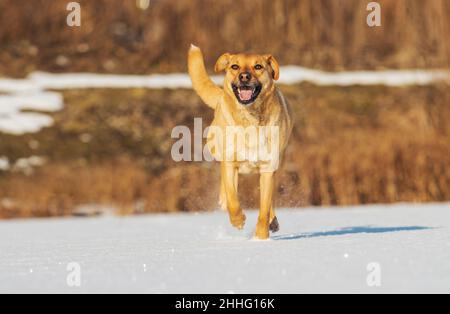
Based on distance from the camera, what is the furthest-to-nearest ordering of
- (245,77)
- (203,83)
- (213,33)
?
(213,33) < (203,83) < (245,77)

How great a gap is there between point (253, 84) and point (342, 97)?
6311mm

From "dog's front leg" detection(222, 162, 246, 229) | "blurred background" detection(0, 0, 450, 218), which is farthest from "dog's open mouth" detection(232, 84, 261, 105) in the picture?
"blurred background" detection(0, 0, 450, 218)

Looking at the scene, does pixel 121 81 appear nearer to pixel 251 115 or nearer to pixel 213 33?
pixel 213 33

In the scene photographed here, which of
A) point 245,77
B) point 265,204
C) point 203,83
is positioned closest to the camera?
point 245,77

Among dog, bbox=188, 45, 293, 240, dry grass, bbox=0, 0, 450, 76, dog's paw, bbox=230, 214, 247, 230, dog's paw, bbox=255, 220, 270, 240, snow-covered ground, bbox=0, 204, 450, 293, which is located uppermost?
dry grass, bbox=0, 0, 450, 76

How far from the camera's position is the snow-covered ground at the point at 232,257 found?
3.77 meters

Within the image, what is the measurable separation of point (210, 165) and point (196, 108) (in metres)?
1.64

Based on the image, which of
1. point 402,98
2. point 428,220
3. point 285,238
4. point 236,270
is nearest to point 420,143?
point 402,98

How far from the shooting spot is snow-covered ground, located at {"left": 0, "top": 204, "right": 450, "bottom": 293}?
3.77 metres

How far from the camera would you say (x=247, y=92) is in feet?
18.3

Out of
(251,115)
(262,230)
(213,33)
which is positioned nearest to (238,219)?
(262,230)

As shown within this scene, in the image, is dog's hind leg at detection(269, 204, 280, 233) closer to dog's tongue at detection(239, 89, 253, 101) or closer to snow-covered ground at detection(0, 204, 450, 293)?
snow-covered ground at detection(0, 204, 450, 293)

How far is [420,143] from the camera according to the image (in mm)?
9586

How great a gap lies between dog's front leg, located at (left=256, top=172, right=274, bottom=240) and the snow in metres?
5.94
